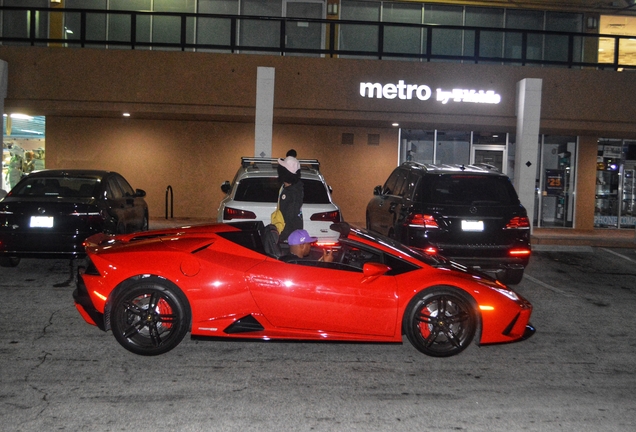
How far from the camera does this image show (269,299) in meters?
6.55

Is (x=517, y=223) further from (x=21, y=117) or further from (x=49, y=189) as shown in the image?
(x=21, y=117)

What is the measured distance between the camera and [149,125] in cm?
2011

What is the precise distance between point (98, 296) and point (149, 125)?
46.4 ft

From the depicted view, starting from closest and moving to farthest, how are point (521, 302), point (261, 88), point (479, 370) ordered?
point (479, 370), point (521, 302), point (261, 88)

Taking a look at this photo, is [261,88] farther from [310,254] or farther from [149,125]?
[310,254]

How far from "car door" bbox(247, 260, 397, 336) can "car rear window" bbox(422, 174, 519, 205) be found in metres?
3.96

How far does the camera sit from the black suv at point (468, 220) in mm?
9961

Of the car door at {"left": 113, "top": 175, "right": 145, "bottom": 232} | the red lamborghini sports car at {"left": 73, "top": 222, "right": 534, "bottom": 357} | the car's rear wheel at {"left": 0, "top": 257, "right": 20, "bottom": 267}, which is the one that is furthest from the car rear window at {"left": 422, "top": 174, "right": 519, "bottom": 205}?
the car's rear wheel at {"left": 0, "top": 257, "right": 20, "bottom": 267}

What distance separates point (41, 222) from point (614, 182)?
17223 mm

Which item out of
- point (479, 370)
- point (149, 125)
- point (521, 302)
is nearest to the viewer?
point (479, 370)

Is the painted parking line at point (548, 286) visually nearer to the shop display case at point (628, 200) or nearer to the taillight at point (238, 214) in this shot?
the taillight at point (238, 214)

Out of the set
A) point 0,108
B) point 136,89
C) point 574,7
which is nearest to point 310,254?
point 136,89

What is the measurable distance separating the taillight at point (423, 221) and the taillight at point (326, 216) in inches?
45.3

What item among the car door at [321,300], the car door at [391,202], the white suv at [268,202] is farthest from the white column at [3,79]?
the car door at [321,300]
